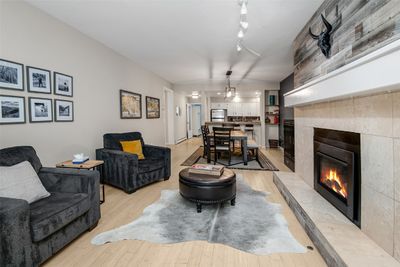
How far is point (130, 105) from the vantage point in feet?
16.0

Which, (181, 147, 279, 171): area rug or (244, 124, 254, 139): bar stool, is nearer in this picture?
(181, 147, 279, 171): area rug

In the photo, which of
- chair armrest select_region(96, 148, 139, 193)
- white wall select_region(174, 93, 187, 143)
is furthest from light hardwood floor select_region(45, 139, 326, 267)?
white wall select_region(174, 93, 187, 143)

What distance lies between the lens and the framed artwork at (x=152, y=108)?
5.85 metres

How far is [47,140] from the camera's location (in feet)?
9.07

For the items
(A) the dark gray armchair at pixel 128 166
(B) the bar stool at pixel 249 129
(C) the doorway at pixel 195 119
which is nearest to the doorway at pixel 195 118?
(C) the doorway at pixel 195 119

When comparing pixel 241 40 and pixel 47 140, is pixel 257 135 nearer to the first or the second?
pixel 241 40

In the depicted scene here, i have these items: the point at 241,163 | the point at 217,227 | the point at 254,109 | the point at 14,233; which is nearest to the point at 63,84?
the point at 14,233

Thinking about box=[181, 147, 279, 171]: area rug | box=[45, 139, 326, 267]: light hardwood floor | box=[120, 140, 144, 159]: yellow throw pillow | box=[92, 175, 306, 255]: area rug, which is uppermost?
box=[120, 140, 144, 159]: yellow throw pillow

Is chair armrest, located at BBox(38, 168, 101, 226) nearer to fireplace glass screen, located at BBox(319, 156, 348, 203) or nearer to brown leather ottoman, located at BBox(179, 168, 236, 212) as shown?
brown leather ottoman, located at BBox(179, 168, 236, 212)

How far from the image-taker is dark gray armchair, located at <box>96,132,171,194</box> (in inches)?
128

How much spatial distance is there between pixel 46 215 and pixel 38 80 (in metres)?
1.80

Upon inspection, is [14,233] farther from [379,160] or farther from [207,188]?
[379,160]

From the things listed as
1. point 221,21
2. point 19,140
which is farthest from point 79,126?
point 221,21

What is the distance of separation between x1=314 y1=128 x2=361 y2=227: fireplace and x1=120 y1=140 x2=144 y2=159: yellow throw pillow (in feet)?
9.49
